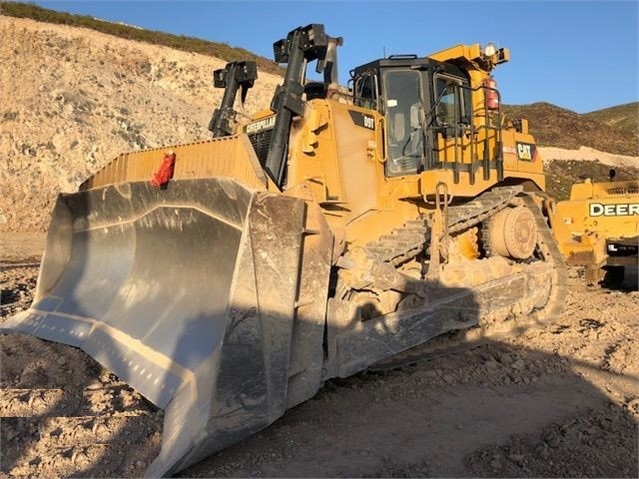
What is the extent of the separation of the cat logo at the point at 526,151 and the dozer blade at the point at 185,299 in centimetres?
427

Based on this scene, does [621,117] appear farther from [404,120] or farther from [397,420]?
[397,420]

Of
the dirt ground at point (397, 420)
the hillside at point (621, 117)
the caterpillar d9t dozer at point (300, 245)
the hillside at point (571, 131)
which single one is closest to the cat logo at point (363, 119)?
the caterpillar d9t dozer at point (300, 245)

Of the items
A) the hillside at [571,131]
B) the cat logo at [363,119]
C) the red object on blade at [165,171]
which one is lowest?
the red object on blade at [165,171]

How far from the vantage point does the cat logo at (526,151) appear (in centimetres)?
709

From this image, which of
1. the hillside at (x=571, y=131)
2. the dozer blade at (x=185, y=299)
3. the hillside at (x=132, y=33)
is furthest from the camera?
the hillside at (x=571, y=131)

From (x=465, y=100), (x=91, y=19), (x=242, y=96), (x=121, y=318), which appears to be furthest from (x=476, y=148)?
(x=91, y=19)

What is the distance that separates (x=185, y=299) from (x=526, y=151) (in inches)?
195

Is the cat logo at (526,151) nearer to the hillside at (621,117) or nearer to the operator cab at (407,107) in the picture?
the operator cab at (407,107)

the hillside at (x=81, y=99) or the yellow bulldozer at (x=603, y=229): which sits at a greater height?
the hillside at (x=81, y=99)

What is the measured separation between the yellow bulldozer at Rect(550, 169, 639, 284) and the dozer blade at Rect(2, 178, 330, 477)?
21.7 ft

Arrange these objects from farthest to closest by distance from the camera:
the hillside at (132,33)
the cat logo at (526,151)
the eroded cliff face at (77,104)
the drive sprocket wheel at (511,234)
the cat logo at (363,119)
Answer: the hillside at (132,33) → the eroded cliff face at (77,104) → the cat logo at (526,151) → the drive sprocket wheel at (511,234) → the cat logo at (363,119)

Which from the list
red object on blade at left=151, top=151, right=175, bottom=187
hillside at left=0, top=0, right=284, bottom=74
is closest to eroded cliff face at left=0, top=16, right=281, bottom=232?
hillside at left=0, top=0, right=284, bottom=74

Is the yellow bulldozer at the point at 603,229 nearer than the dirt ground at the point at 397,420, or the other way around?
the dirt ground at the point at 397,420

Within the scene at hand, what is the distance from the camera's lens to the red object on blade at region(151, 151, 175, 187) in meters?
4.45
